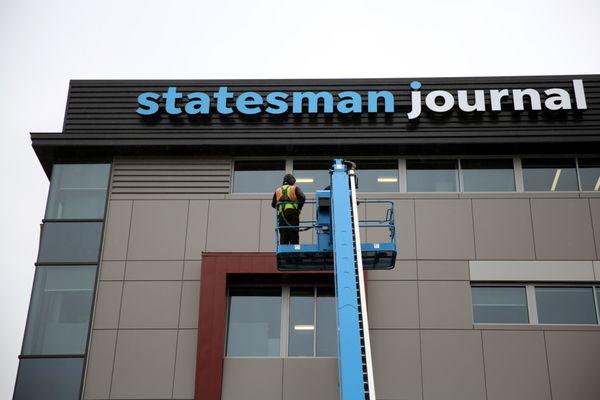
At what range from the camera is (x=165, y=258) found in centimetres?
2072

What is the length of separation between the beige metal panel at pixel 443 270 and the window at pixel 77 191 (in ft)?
30.9

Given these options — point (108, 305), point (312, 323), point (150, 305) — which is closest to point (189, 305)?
point (150, 305)

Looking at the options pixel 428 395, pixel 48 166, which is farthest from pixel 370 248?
pixel 48 166

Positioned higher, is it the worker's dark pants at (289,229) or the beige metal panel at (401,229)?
the beige metal panel at (401,229)

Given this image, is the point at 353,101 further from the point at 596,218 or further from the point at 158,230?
the point at 596,218

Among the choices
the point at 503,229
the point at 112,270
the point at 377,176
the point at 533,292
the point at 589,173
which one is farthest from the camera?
the point at 377,176

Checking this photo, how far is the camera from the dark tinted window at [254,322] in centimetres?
1984

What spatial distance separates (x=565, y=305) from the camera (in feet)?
66.0

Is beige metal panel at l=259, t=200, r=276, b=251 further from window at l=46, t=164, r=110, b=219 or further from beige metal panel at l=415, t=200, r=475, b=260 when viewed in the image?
window at l=46, t=164, r=110, b=219

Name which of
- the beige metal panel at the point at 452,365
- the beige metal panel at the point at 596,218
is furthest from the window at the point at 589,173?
the beige metal panel at the point at 452,365

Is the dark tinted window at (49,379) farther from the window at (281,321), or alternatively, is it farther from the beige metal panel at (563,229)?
the beige metal panel at (563,229)

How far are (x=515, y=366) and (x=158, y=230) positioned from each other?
34.4ft

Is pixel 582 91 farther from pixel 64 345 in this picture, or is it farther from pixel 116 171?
pixel 64 345

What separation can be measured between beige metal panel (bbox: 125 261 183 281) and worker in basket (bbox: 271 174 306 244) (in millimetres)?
5926
